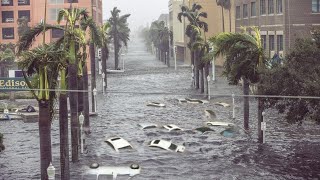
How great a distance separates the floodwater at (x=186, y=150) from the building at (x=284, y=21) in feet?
40.6

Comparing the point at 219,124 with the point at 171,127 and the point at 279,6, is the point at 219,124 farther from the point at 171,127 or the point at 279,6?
the point at 279,6

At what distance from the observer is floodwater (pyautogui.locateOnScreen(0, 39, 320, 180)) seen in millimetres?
25281

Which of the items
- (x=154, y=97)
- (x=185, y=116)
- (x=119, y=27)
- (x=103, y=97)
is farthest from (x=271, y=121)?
(x=119, y=27)

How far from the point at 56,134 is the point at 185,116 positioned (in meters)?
12.1

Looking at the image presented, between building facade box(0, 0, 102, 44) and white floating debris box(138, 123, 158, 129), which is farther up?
building facade box(0, 0, 102, 44)

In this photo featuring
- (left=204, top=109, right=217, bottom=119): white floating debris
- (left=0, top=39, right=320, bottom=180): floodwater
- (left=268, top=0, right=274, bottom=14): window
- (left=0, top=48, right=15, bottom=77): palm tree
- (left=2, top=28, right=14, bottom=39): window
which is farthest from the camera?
(left=2, top=28, right=14, bottom=39): window

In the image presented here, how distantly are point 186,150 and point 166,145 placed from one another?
126 cm

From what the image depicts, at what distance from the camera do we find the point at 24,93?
60.7 metres

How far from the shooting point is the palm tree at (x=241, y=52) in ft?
99.9

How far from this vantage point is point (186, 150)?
30.1 meters

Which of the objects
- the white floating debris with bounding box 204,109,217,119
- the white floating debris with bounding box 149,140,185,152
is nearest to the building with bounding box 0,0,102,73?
the white floating debris with bounding box 204,109,217,119

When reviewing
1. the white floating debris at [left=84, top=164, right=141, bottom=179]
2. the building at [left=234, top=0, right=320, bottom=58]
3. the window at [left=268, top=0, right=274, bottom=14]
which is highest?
the window at [left=268, top=0, right=274, bottom=14]

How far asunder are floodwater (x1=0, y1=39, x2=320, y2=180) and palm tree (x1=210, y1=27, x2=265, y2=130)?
14.5 ft

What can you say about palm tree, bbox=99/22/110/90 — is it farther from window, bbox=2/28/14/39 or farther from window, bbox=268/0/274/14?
window, bbox=2/28/14/39
